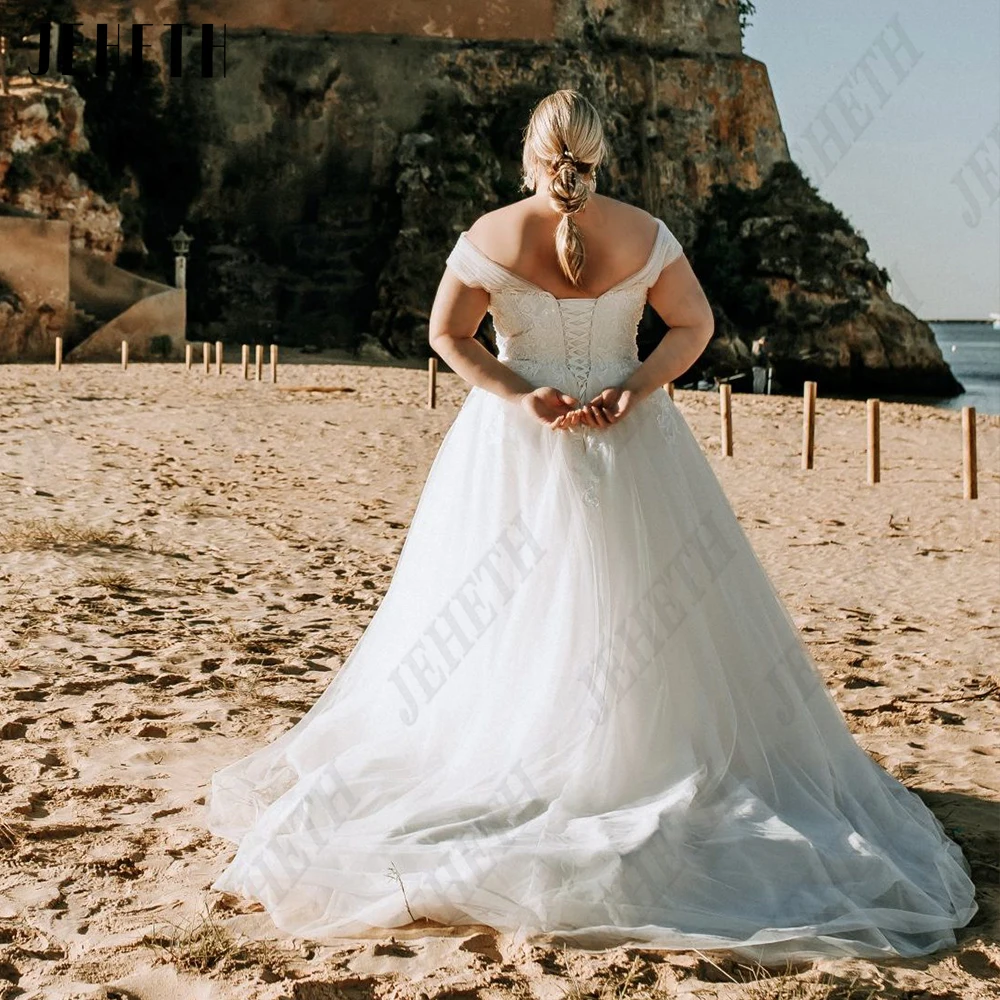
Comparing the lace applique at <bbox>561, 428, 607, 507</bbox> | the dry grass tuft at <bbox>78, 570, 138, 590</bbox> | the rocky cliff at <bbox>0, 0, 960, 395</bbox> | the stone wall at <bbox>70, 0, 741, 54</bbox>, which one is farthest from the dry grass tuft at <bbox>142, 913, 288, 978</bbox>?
the stone wall at <bbox>70, 0, 741, 54</bbox>

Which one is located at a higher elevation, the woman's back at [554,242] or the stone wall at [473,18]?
the stone wall at [473,18]

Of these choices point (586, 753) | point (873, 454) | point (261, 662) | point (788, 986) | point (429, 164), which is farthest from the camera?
point (429, 164)

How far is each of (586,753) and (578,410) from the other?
83 centimetres

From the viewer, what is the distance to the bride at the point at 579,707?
2.74m

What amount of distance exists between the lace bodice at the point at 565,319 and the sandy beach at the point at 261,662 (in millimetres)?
1398

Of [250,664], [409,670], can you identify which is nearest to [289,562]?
[250,664]

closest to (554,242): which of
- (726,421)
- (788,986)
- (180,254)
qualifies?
(788,986)

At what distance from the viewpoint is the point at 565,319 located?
321 cm

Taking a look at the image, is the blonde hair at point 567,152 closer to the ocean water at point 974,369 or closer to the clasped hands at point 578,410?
the clasped hands at point 578,410

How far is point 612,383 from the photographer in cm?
328

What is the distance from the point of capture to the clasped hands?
3164mm

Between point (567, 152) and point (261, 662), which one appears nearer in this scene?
point (567, 152)

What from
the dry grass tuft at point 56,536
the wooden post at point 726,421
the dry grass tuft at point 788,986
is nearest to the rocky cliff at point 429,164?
the wooden post at point 726,421

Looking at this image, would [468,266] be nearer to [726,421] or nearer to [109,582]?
[109,582]
